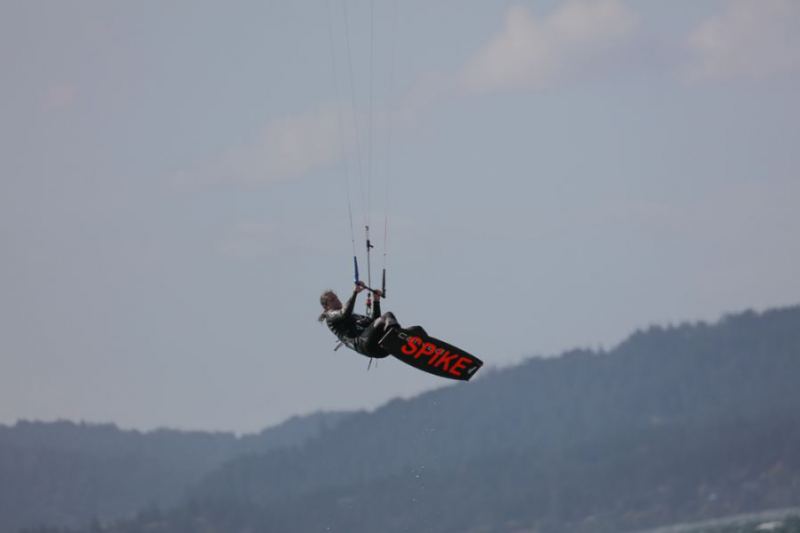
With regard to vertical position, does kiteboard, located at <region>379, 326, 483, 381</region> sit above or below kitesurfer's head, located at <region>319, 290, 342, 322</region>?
below

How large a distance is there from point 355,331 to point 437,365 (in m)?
2.28

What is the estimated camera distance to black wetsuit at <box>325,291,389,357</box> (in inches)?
1797

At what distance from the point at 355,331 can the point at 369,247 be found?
2057mm

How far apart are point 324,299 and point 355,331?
136cm

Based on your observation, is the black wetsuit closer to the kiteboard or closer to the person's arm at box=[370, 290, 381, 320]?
the person's arm at box=[370, 290, 381, 320]

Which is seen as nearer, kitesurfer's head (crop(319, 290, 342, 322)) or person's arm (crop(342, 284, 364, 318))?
person's arm (crop(342, 284, 364, 318))

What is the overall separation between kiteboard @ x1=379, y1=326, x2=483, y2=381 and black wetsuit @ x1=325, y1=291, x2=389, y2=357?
259mm

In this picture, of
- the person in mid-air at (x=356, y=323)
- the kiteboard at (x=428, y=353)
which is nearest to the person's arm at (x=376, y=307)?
the person in mid-air at (x=356, y=323)

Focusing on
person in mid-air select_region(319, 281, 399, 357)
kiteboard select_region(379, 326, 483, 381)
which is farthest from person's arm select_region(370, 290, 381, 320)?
kiteboard select_region(379, 326, 483, 381)

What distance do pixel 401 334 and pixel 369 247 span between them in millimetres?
2168

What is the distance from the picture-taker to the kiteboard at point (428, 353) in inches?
1796

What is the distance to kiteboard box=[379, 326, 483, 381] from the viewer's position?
4562 centimetres

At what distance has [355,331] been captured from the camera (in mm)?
46312

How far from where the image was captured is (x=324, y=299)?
47156 millimetres
